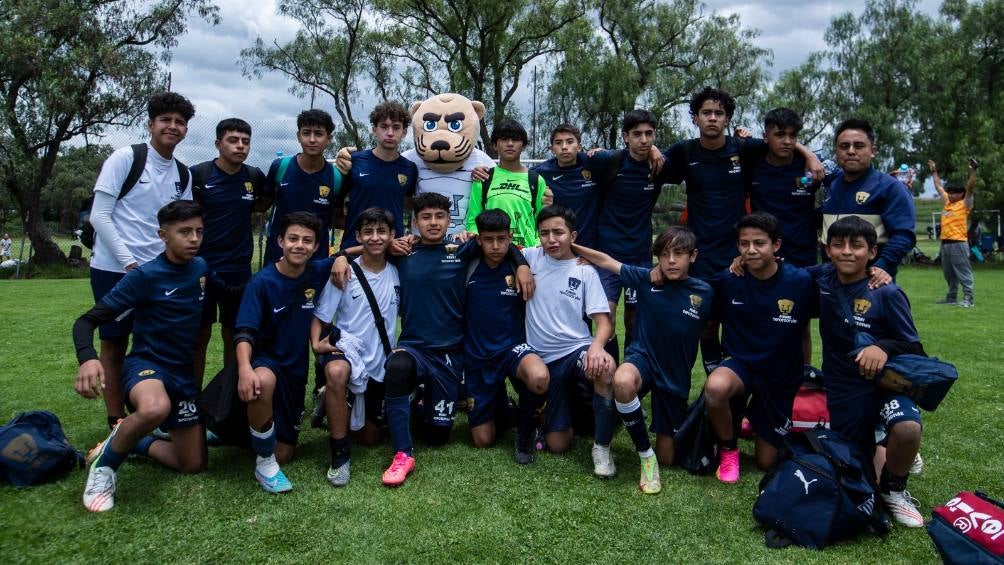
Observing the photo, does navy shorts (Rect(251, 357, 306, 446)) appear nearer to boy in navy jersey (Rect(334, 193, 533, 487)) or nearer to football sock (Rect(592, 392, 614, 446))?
boy in navy jersey (Rect(334, 193, 533, 487))

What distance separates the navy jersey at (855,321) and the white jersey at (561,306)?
1306mm

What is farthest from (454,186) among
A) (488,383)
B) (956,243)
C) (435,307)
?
(956,243)

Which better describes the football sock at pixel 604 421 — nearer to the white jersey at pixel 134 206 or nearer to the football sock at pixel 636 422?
the football sock at pixel 636 422

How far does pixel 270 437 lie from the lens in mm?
3643

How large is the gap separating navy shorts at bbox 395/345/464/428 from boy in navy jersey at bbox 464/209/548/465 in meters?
0.16

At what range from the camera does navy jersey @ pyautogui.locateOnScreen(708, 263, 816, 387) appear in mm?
3814

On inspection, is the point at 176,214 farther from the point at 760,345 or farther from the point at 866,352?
the point at 866,352

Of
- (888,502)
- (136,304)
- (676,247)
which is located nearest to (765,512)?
(888,502)

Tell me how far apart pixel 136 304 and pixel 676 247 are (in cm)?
317

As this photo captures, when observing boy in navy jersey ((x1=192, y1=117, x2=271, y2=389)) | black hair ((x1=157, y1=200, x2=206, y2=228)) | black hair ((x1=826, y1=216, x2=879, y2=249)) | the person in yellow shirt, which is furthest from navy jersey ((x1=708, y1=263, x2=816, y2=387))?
the person in yellow shirt

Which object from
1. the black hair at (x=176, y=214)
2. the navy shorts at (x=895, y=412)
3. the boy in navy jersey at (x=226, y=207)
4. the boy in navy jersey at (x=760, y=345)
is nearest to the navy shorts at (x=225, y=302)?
the boy in navy jersey at (x=226, y=207)

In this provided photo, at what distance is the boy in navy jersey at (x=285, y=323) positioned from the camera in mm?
3803

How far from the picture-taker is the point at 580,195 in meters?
5.14

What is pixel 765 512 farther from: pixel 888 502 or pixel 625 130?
pixel 625 130
